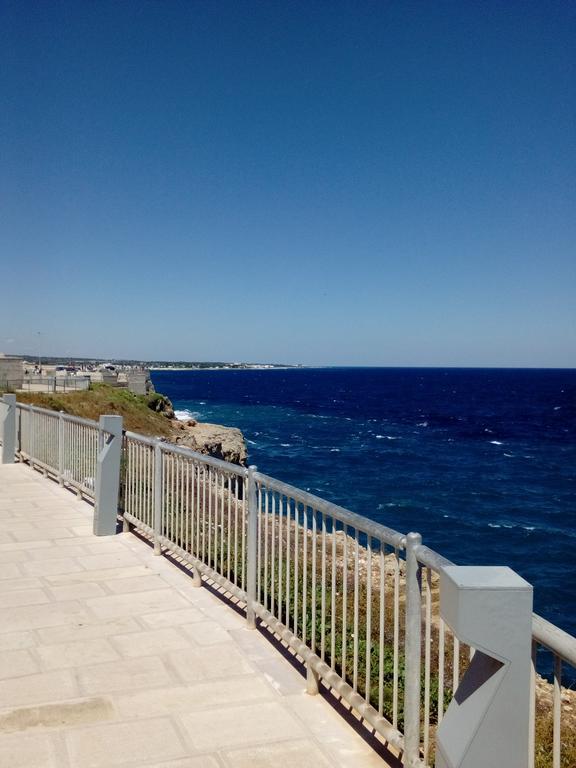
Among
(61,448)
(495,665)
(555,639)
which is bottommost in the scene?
(61,448)

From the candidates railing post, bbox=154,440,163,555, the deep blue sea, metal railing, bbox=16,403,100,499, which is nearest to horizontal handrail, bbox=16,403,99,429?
metal railing, bbox=16,403,100,499

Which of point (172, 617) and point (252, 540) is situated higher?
point (252, 540)

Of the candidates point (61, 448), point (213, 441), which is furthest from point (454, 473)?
point (61, 448)

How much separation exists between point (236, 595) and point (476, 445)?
45372 mm

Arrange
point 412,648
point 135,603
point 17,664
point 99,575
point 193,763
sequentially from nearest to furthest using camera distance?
point 412,648, point 193,763, point 17,664, point 135,603, point 99,575

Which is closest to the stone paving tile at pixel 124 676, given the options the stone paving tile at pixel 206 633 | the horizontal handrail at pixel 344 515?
the stone paving tile at pixel 206 633

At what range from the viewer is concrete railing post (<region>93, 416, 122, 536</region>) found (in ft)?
27.3

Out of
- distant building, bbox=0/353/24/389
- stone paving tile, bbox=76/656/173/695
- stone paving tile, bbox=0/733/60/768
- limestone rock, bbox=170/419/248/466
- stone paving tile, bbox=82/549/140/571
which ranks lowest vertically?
limestone rock, bbox=170/419/248/466

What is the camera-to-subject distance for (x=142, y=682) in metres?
4.47

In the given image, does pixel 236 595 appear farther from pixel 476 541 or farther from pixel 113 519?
pixel 476 541

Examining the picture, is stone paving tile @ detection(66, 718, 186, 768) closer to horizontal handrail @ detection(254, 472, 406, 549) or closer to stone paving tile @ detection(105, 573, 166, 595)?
horizontal handrail @ detection(254, 472, 406, 549)

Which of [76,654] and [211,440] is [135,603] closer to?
[76,654]

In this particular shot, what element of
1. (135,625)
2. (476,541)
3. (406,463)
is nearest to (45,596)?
(135,625)

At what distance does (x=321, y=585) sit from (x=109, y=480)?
4614 mm
